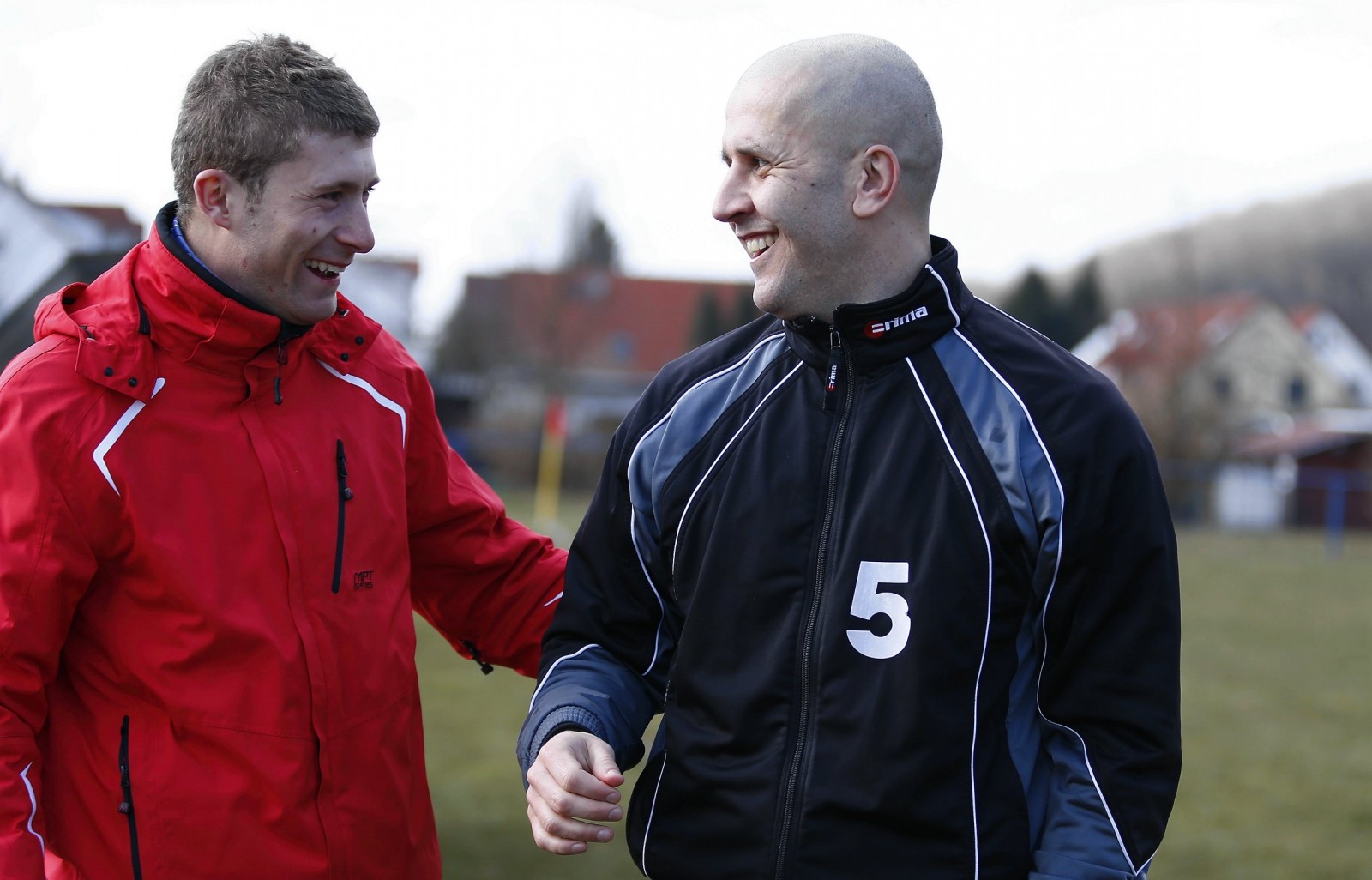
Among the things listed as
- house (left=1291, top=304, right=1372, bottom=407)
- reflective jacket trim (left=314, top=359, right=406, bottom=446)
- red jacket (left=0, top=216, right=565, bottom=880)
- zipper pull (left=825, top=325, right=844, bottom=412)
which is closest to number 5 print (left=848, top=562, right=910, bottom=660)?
zipper pull (left=825, top=325, right=844, bottom=412)

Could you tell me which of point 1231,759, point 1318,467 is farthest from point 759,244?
point 1318,467

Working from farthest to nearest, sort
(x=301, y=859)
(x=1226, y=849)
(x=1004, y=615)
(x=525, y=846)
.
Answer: (x=1226, y=849)
(x=525, y=846)
(x=301, y=859)
(x=1004, y=615)

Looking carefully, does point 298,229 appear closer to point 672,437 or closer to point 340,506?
point 340,506

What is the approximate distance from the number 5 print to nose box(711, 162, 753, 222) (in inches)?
23.0

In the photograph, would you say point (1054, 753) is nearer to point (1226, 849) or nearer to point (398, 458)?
point (398, 458)

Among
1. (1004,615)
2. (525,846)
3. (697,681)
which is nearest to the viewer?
(1004,615)

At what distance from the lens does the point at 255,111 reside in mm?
2146

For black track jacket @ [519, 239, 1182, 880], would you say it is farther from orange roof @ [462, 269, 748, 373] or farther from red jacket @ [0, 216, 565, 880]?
orange roof @ [462, 269, 748, 373]

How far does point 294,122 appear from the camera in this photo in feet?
7.09

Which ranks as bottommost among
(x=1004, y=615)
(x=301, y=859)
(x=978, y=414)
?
(x=301, y=859)

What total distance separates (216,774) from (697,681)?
0.79 metres

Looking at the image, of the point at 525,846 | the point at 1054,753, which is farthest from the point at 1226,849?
the point at 1054,753

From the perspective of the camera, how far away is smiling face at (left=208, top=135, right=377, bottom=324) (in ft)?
7.16

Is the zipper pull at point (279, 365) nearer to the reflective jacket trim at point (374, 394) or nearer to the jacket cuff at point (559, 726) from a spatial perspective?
the reflective jacket trim at point (374, 394)
